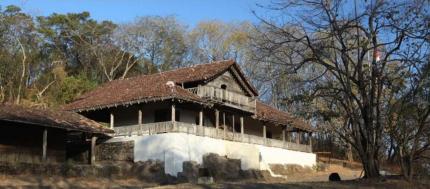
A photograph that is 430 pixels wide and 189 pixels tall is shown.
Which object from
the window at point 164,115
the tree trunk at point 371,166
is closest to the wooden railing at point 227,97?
the window at point 164,115

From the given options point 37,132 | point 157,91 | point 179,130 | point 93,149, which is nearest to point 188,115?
point 157,91

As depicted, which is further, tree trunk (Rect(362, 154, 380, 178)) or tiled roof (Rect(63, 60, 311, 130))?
tiled roof (Rect(63, 60, 311, 130))

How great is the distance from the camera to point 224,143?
36156 mm

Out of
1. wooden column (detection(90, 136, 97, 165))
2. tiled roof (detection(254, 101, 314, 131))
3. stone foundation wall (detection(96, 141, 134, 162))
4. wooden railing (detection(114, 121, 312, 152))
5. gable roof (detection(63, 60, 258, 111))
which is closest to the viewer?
wooden column (detection(90, 136, 97, 165))

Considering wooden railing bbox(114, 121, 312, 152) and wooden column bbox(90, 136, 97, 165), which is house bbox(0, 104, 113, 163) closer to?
wooden column bbox(90, 136, 97, 165)

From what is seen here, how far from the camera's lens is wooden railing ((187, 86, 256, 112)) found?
1396 inches

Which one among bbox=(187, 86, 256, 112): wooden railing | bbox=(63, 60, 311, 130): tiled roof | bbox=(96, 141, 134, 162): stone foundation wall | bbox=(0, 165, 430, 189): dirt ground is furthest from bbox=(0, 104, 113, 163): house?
bbox=(187, 86, 256, 112): wooden railing

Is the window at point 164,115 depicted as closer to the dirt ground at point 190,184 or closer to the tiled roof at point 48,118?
the tiled roof at point 48,118

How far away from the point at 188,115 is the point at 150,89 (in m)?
3.31

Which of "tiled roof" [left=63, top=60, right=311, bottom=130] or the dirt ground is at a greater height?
"tiled roof" [left=63, top=60, right=311, bottom=130]

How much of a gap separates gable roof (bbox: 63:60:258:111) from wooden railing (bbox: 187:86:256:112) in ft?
2.13

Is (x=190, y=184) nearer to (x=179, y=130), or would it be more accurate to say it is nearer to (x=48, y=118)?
(x=179, y=130)

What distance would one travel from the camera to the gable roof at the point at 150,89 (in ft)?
110

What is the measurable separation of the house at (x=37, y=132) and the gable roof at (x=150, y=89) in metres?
2.47
